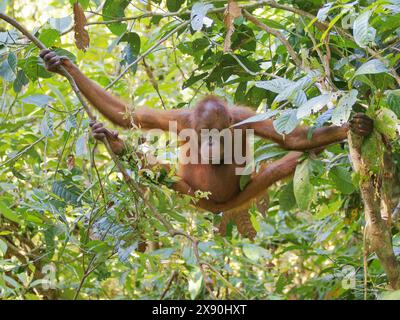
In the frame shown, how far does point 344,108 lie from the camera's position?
2.64 metres

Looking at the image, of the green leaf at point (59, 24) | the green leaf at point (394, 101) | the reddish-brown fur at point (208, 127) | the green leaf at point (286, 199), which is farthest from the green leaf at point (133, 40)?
the green leaf at point (394, 101)

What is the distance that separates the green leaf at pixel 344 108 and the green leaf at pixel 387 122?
18 cm

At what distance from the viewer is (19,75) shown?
3891 millimetres

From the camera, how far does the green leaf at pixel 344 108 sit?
2619mm

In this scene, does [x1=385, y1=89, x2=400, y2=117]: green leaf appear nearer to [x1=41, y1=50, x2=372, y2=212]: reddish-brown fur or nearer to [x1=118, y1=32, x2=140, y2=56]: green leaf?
[x1=41, y1=50, x2=372, y2=212]: reddish-brown fur

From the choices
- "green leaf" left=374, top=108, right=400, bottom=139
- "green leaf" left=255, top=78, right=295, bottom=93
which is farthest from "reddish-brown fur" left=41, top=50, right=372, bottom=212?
"green leaf" left=374, top=108, right=400, bottom=139

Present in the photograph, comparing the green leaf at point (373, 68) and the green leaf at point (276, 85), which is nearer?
the green leaf at point (373, 68)

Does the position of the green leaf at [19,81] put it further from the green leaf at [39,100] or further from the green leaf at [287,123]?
the green leaf at [287,123]

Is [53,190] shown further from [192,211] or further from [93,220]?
[192,211]

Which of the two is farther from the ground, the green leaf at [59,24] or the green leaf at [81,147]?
the green leaf at [59,24]
